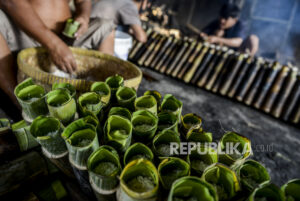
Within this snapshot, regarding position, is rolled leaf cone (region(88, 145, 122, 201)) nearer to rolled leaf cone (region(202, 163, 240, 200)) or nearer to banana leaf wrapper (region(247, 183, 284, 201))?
rolled leaf cone (region(202, 163, 240, 200))

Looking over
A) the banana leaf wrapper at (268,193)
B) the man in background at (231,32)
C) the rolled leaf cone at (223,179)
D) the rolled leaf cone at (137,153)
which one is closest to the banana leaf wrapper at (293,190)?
the banana leaf wrapper at (268,193)

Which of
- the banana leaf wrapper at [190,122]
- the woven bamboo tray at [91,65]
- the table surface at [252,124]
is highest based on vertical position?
the banana leaf wrapper at [190,122]

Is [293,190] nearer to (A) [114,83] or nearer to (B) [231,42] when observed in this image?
(A) [114,83]

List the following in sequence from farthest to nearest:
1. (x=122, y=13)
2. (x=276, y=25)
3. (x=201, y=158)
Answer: (x=276, y=25), (x=122, y=13), (x=201, y=158)

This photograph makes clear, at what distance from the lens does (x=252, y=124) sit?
2992 millimetres

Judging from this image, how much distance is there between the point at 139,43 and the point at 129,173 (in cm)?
399

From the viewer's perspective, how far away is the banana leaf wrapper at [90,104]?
1.29 metres

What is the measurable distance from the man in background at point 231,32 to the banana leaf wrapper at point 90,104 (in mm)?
4653

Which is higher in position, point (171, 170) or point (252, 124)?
point (171, 170)

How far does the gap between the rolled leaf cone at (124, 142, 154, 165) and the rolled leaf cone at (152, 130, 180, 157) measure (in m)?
0.05

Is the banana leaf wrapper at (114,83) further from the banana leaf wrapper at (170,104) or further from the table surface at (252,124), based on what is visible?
the table surface at (252,124)

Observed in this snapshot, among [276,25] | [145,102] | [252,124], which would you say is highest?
[276,25]

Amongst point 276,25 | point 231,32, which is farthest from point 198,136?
point 276,25

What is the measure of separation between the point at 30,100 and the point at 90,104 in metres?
0.44
